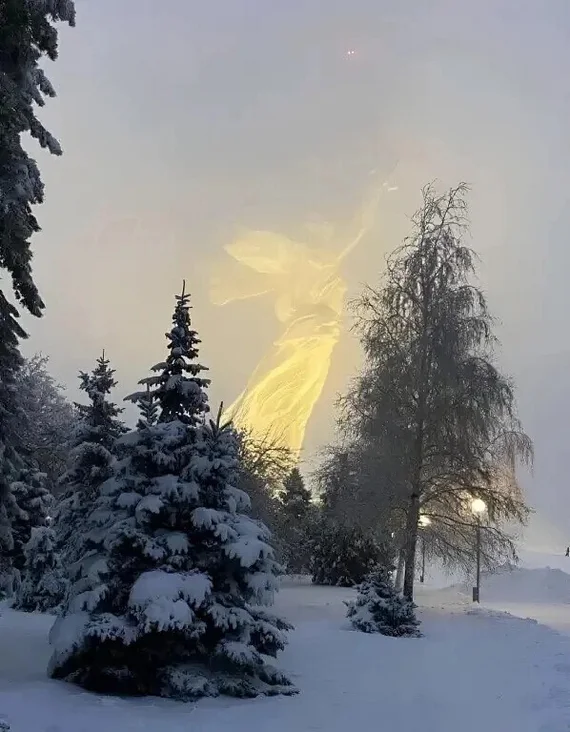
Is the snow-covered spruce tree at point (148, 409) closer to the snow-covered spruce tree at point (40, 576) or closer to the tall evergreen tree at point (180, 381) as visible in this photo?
the tall evergreen tree at point (180, 381)

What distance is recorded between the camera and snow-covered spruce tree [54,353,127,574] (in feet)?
49.9

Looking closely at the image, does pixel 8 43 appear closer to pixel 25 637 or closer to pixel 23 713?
pixel 23 713

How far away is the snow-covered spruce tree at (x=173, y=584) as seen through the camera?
9102mm

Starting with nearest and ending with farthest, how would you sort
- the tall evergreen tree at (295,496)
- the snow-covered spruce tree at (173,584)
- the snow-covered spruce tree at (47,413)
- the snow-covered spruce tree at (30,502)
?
the snow-covered spruce tree at (173,584) < the snow-covered spruce tree at (30,502) < the snow-covered spruce tree at (47,413) < the tall evergreen tree at (295,496)

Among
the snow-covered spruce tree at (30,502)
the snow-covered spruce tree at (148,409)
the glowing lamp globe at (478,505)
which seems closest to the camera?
the snow-covered spruce tree at (148,409)

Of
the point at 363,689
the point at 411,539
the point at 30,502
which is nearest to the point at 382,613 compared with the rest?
the point at 411,539

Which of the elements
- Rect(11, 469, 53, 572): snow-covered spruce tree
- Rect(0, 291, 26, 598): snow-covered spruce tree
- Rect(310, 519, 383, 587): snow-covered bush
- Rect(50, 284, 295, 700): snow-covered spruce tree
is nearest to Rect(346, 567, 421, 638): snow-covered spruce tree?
Rect(50, 284, 295, 700): snow-covered spruce tree

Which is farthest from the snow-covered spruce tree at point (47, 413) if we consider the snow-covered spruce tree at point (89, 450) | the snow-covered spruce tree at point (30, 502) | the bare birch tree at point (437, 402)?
the bare birch tree at point (437, 402)

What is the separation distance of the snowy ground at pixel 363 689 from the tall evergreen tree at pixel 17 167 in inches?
97.2

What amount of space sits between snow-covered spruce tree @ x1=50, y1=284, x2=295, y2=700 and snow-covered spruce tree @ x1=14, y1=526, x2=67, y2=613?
10041 mm

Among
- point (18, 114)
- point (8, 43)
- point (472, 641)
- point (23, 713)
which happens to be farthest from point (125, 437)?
point (472, 641)

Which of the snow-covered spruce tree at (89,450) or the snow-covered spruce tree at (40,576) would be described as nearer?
the snow-covered spruce tree at (89,450)

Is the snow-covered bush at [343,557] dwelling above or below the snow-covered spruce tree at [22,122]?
below

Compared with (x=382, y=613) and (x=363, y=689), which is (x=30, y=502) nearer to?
(x=382, y=613)
